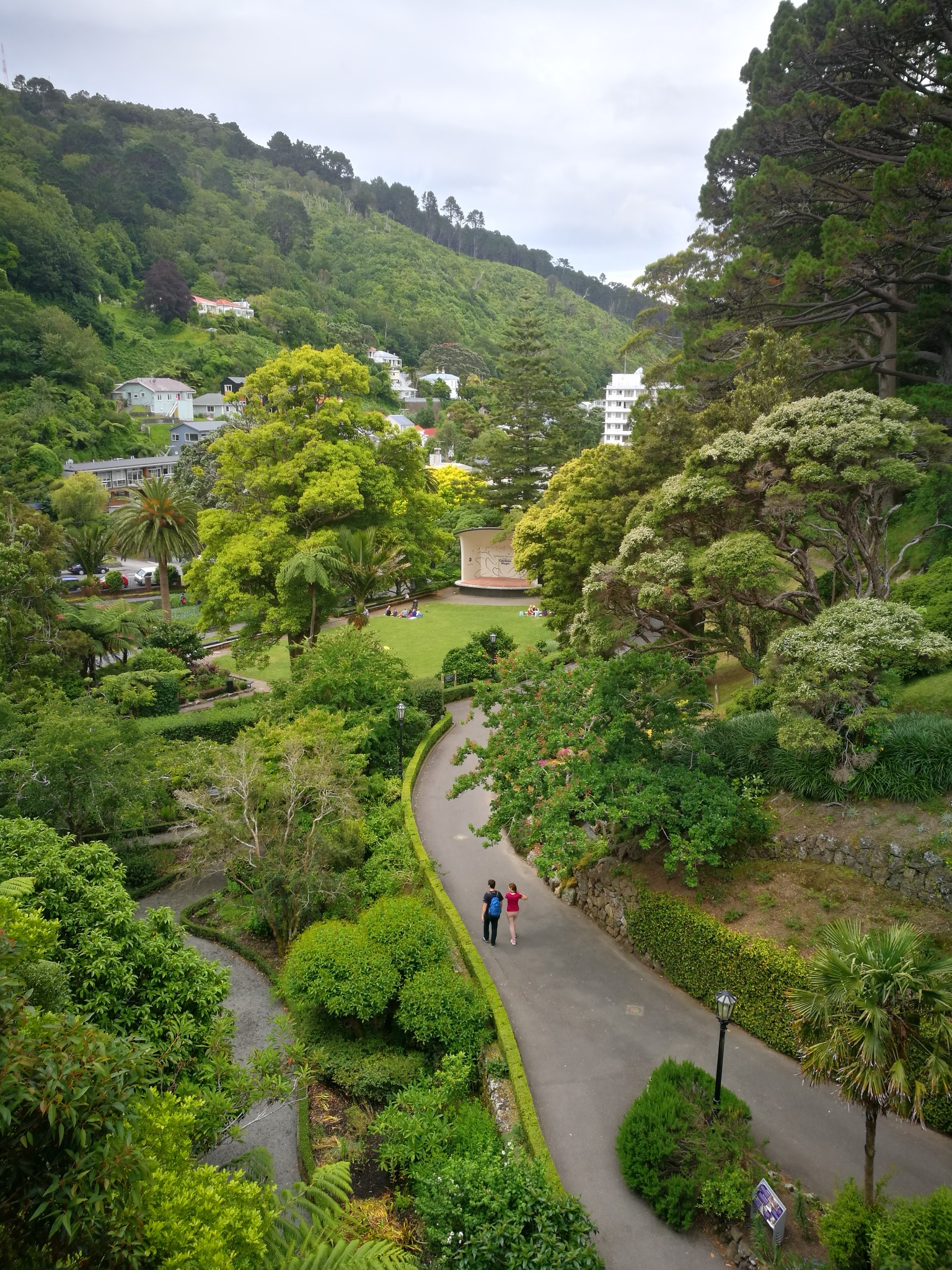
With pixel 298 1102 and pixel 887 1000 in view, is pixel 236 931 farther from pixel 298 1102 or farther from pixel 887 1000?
pixel 887 1000

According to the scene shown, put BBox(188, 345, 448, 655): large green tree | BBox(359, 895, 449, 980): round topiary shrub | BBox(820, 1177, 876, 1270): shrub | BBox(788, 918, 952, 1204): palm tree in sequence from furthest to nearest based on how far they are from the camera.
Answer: BBox(188, 345, 448, 655): large green tree
BBox(359, 895, 449, 980): round topiary shrub
BBox(820, 1177, 876, 1270): shrub
BBox(788, 918, 952, 1204): palm tree

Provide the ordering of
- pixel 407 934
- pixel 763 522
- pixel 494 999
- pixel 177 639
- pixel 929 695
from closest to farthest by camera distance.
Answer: pixel 494 999 < pixel 407 934 < pixel 929 695 < pixel 763 522 < pixel 177 639

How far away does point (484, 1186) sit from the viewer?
25.6 ft

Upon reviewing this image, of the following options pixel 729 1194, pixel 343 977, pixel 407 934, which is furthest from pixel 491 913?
pixel 729 1194

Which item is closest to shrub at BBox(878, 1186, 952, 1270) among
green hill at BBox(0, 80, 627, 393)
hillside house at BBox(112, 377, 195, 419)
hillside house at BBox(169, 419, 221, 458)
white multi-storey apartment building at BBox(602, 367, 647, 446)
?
hillside house at BBox(169, 419, 221, 458)

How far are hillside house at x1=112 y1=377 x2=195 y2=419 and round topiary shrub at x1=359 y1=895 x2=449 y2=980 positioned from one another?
7491cm

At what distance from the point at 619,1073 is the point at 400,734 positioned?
1009 centimetres

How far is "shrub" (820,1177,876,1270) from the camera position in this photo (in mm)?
7047

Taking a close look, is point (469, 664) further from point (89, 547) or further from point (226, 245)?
point (226, 245)

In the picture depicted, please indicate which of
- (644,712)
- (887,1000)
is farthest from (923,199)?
(887,1000)

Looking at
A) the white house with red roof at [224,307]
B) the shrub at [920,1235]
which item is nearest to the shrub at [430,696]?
the shrub at [920,1235]

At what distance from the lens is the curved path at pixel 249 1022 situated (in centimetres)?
997

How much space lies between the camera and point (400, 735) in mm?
19031

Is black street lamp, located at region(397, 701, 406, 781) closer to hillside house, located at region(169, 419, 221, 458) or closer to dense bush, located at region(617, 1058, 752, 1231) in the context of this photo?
dense bush, located at region(617, 1058, 752, 1231)
